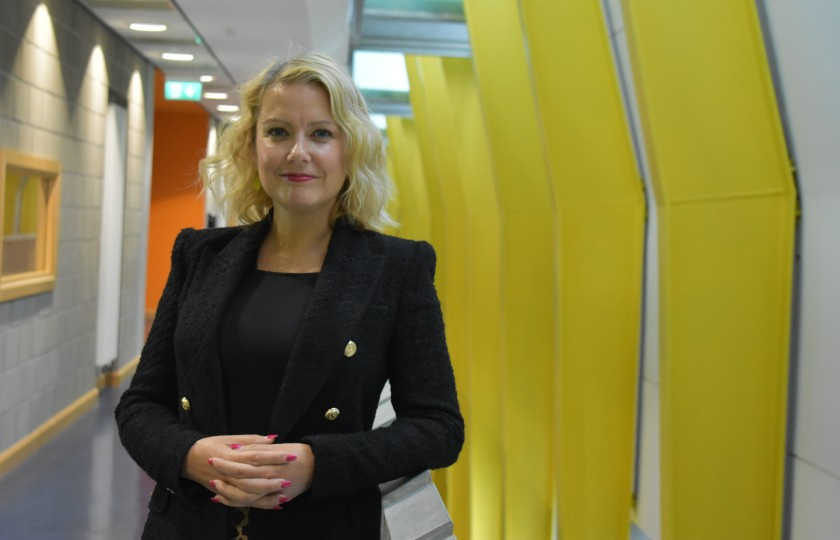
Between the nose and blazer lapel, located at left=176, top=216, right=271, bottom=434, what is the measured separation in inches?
7.4

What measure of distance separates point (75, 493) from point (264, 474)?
4965mm

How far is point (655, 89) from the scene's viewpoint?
2.21 meters

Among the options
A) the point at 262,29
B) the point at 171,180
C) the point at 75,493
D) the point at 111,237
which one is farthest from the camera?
the point at 171,180

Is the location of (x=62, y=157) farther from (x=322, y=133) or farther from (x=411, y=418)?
(x=411, y=418)

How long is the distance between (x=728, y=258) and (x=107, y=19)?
301 inches

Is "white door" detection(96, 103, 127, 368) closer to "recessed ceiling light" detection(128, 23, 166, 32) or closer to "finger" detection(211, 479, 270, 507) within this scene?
"recessed ceiling light" detection(128, 23, 166, 32)

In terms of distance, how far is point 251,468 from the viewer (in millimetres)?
1393

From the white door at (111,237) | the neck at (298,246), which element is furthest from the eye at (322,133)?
the white door at (111,237)

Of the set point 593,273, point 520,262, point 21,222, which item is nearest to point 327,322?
point 593,273

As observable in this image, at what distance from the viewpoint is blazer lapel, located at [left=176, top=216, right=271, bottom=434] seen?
1.52m

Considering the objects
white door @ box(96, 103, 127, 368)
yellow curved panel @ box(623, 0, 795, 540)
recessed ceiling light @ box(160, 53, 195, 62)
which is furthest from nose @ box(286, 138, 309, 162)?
recessed ceiling light @ box(160, 53, 195, 62)

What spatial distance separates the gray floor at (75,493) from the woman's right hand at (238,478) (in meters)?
3.83

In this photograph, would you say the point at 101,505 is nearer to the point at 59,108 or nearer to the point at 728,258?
the point at 59,108

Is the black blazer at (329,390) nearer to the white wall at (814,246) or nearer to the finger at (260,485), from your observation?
A: the finger at (260,485)
